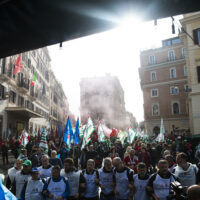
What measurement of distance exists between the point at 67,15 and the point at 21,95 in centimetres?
2635

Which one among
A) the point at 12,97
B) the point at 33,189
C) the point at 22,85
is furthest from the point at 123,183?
the point at 22,85

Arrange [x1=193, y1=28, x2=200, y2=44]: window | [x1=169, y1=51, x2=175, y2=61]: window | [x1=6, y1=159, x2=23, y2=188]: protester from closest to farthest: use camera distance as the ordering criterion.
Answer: [x1=6, y1=159, x2=23, y2=188]: protester
[x1=193, y1=28, x2=200, y2=44]: window
[x1=169, y1=51, x2=175, y2=61]: window

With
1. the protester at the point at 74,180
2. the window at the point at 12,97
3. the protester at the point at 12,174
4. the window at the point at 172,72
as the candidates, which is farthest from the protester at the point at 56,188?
the window at the point at 172,72

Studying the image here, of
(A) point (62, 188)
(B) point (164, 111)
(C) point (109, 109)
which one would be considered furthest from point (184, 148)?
(C) point (109, 109)

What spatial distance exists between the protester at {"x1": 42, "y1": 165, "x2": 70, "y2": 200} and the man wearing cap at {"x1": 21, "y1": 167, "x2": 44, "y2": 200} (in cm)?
11

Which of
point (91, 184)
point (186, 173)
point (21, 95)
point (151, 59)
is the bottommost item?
point (91, 184)

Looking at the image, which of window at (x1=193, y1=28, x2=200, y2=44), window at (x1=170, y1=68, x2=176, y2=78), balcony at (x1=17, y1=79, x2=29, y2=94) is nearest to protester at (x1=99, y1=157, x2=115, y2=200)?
window at (x1=193, y1=28, x2=200, y2=44)

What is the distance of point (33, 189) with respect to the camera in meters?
3.88

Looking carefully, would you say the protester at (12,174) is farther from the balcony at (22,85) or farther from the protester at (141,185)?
the balcony at (22,85)

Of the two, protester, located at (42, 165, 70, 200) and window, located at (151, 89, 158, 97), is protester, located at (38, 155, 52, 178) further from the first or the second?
window, located at (151, 89, 158, 97)

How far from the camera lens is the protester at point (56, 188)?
148 inches

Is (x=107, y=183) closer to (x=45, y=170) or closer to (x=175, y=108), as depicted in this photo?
(x=45, y=170)

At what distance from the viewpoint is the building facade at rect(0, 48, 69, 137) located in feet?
69.8

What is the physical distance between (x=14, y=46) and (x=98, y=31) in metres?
1.21
